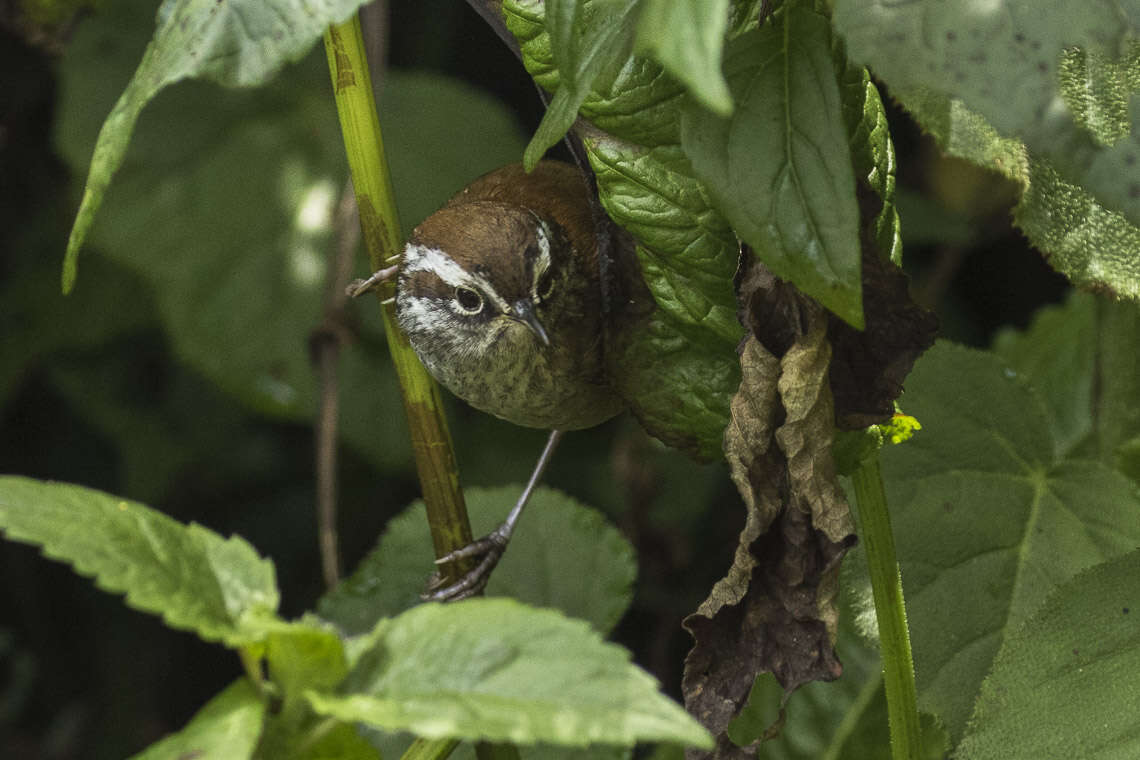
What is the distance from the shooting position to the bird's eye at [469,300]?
1380 millimetres

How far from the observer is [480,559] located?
4.16 ft

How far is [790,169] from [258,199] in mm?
1590

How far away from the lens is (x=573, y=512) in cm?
138

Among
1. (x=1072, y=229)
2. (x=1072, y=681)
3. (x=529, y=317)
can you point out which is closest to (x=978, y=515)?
(x=1072, y=681)

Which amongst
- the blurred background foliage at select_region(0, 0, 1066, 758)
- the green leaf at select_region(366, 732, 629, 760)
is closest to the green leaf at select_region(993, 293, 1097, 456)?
the blurred background foliage at select_region(0, 0, 1066, 758)

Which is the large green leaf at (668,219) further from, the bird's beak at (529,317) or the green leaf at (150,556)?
the green leaf at (150,556)

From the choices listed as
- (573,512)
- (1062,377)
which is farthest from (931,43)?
(1062,377)

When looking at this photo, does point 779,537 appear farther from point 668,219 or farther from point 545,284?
point 545,284

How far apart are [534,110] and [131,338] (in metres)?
0.97

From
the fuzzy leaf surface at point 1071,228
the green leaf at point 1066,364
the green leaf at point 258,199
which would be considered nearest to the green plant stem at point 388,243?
the fuzzy leaf surface at point 1071,228

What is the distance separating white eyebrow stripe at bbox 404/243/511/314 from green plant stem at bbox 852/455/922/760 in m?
0.51

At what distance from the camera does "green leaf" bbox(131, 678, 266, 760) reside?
64 cm

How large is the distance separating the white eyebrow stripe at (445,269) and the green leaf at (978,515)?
466 mm

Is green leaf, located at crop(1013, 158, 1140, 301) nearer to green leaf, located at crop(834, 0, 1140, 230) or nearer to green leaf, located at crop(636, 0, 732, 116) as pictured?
green leaf, located at crop(834, 0, 1140, 230)
